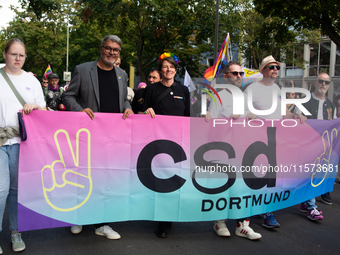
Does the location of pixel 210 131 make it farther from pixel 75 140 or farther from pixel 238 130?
pixel 75 140

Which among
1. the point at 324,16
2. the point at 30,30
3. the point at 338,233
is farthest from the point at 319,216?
the point at 30,30

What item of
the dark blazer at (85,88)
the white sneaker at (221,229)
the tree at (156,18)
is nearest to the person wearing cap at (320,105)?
the white sneaker at (221,229)

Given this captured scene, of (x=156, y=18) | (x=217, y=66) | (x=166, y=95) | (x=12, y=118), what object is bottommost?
(x=12, y=118)

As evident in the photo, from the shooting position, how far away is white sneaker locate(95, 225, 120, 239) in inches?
153

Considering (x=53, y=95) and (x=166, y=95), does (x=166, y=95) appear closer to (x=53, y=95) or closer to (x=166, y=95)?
(x=166, y=95)

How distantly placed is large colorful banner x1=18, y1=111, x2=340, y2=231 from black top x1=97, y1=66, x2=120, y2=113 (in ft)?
0.76

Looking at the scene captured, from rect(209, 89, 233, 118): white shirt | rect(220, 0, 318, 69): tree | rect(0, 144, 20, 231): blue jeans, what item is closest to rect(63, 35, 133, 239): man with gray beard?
rect(0, 144, 20, 231): blue jeans

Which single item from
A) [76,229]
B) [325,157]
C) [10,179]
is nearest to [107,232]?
[76,229]

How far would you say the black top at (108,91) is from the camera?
4.07 meters

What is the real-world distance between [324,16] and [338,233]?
12304 mm

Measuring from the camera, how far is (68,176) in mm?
3713

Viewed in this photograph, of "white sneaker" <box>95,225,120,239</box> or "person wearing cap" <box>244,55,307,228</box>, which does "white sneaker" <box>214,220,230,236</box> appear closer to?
"person wearing cap" <box>244,55,307,228</box>

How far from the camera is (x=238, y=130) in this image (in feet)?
13.9

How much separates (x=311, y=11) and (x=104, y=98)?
13147 millimetres
